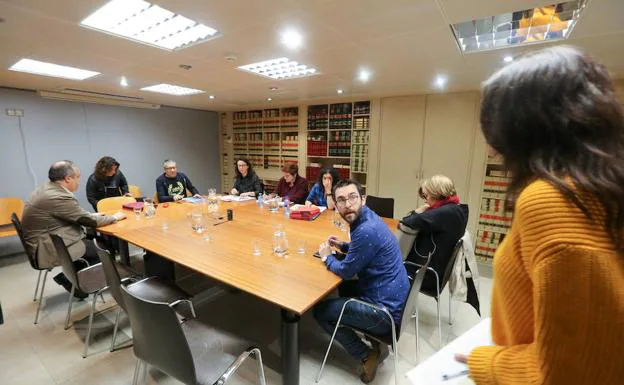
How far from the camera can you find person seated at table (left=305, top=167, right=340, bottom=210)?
3.43 metres

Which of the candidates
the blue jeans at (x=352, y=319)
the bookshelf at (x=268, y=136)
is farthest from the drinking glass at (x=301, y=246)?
the bookshelf at (x=268, y=136)

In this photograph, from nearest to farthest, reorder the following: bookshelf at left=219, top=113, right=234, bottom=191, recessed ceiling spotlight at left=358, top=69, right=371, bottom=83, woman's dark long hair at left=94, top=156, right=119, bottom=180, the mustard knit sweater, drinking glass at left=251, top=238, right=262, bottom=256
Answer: the mustard knit sweater → drinking glass at left=251, top=238, right=262, bottom=256 → recessed ceiling spotlight at left=358, top=69, right=371, bottom=83 → woman's dark long hair at left=94, top=156, right=119, bottom=180 → bookshelf at left=219, top=113, right=234, bottom=191

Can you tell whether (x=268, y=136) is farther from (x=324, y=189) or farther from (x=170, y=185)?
(x=324, y=189)

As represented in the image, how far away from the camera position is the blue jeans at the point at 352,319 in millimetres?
1624

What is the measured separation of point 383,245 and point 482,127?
1.17 m

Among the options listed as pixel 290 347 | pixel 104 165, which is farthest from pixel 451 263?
pixel 104 165

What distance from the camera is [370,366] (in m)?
1.80

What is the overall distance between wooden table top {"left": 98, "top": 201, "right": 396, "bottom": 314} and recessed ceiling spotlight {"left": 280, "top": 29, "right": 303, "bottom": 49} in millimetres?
1501

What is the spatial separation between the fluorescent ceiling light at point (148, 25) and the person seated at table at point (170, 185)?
2.17m

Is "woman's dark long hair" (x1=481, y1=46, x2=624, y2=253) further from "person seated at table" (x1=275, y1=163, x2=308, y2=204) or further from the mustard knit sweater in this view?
"person seated at table" (x1=275, y1=163, x2=308, y2=204)

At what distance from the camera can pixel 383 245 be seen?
5.63 ft

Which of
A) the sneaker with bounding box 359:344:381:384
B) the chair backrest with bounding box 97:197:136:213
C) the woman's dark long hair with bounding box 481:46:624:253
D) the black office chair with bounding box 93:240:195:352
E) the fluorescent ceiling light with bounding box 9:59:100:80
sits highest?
the fluorescent ceiling light with bounding box 9:59:100:80

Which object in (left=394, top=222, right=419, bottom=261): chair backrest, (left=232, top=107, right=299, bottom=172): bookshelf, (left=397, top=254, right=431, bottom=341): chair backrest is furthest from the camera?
(left=232, top=107, right=299, bottom=172): bookshelf

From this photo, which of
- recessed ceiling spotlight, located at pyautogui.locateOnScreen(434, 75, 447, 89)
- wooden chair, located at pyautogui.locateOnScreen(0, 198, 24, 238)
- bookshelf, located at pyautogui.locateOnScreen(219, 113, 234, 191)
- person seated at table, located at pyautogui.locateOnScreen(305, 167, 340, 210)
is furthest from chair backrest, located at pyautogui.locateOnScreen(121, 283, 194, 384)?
bookshelf, located at pyautogui.locateOnScreen(219, 113, 234, 191)
